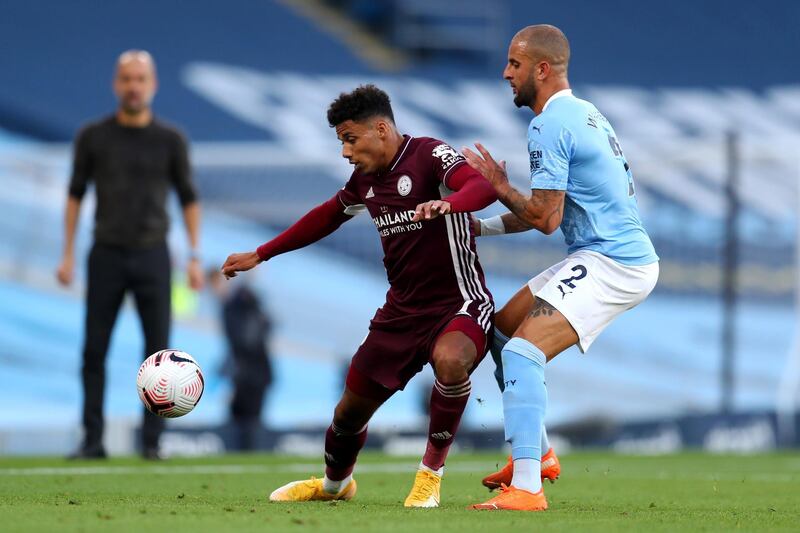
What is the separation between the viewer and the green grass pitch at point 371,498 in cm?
456

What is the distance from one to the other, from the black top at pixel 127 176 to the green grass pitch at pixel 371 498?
4.82ft

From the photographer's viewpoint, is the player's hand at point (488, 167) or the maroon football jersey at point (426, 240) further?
the maroon football jersey at point (426, 240)

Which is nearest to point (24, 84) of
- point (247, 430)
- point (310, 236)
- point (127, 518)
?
point (247, 430)

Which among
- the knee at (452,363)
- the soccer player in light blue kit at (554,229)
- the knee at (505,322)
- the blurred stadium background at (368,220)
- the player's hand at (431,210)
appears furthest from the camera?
the blurred stadium background at (368,220)

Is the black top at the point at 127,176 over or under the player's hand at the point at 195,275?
over

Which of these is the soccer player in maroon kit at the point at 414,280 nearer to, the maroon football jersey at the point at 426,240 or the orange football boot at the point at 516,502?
the maroon football jersey at the point at 426,240

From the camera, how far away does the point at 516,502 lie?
517 centimetres

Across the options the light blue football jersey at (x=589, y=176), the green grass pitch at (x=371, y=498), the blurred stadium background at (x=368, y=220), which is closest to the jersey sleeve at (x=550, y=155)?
the light blue football jersey at (x=589, y=176)

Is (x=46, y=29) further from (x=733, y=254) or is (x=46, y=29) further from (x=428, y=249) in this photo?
(x=428, y=249)

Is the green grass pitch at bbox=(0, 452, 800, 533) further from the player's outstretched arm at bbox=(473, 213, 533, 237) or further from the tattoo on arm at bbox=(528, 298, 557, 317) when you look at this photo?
the player's outstretched arm at bbox=(473, 213, 533, 237)

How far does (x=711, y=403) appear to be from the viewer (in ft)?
52.7

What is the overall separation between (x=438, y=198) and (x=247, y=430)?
715 cm

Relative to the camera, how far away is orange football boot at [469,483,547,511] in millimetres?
5152

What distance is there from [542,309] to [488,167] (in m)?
0.61
